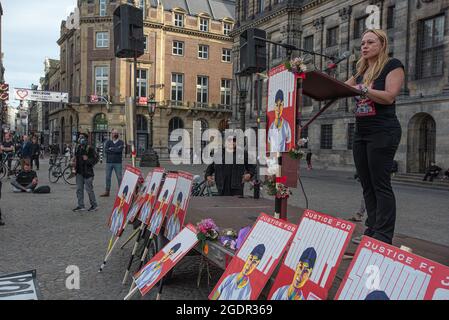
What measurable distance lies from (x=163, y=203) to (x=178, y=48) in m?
49.0

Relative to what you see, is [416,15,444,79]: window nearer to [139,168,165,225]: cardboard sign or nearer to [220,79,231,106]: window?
[139,168,165,225]: cardboard sign

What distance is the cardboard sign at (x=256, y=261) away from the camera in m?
2.82

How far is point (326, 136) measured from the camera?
2873 centimetres

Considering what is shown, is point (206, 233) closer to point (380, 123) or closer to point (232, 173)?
point (380, 123)

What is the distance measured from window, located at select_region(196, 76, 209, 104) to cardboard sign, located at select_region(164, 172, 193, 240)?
4908 cm

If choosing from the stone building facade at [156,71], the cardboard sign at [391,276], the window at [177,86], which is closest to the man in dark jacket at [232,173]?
the cardboard sign at [391,276]

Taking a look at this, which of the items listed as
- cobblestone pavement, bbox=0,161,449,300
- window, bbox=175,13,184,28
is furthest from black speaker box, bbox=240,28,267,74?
window, bbox=175,13,184,28

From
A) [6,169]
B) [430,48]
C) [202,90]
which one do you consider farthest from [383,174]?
[202,90]

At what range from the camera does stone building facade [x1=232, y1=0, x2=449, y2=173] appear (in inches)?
787

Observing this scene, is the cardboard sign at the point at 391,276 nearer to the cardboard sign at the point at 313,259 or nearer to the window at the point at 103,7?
the cardboard sign at the point at 313,259

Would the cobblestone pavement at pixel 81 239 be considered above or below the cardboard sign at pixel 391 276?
below

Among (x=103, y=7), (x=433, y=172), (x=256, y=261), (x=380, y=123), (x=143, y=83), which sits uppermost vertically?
(x=103, y=7)

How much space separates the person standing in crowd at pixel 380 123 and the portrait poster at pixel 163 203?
2211 millimetres

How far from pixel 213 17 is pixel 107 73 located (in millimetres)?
17129
